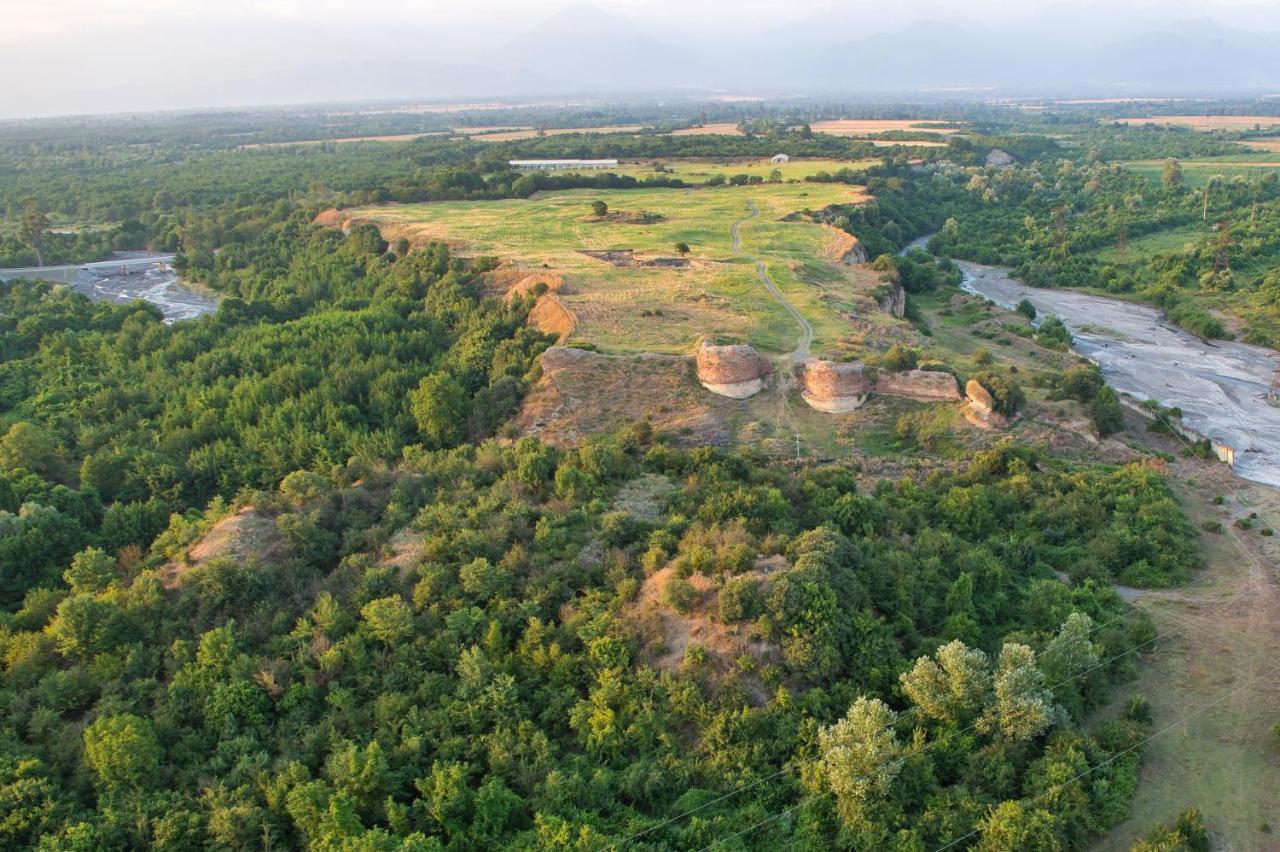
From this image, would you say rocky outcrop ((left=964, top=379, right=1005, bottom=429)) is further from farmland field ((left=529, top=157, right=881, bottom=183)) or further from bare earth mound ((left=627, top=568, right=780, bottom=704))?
farmland field ((left=529, top=157, right=881, bottom=183))

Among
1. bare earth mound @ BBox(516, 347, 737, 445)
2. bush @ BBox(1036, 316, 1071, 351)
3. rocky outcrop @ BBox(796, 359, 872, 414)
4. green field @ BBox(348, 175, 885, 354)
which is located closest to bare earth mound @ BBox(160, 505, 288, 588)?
bare earth mound @ BBox(516, 347, 737, 445)

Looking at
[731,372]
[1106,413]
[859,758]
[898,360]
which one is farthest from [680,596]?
[1106,413]

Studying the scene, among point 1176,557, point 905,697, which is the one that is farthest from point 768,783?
point 1176,557

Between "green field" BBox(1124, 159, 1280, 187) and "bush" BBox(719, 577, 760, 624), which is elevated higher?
"green field" BBox(1124, 159, 1280, 187)

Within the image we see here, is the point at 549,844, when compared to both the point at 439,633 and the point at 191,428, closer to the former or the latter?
the point at 439,633

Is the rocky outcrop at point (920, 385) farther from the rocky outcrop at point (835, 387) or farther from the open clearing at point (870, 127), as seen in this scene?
the open clearing at point (870, 127)

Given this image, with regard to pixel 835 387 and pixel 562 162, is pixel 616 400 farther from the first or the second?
pixel 562 162

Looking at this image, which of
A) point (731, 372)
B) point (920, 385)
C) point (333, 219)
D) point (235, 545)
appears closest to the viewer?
point (235, 545)
